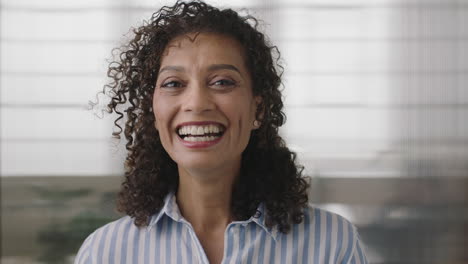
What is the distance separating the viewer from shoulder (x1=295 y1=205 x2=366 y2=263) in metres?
1.16

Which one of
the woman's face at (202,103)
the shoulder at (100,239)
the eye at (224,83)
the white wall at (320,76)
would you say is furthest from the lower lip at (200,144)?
the white wall at (320,76)

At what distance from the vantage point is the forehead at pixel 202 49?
1109 millimetres

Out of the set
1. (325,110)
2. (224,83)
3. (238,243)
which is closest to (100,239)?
(238,243)

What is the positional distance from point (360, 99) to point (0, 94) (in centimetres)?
207

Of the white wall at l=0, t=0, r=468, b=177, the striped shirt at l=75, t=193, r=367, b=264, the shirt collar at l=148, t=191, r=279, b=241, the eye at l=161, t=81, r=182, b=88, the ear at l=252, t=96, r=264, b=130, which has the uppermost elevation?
the white wall at l=0, t=0, r=468, b=177

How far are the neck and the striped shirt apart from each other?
3 cm

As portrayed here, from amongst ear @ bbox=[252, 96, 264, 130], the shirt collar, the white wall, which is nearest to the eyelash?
ear @ bbox=[252, 96, 264, 130]

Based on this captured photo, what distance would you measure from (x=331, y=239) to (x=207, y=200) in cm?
27

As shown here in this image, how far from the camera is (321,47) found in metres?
3.24

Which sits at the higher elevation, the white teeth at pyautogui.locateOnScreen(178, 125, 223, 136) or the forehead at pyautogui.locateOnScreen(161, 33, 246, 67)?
the forehead at pyautogui.locateOnScreen(161, 33, 246, 67)

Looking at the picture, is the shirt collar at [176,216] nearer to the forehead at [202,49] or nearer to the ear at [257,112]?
the ear at [257,112]

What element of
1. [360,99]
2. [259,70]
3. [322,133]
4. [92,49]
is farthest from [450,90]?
[259,70]

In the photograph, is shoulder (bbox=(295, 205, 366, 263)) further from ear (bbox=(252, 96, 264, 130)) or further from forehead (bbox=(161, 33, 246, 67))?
forehead (bbox=(161, 33, 246, 67))

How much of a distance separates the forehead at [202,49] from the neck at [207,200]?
0.74ft
